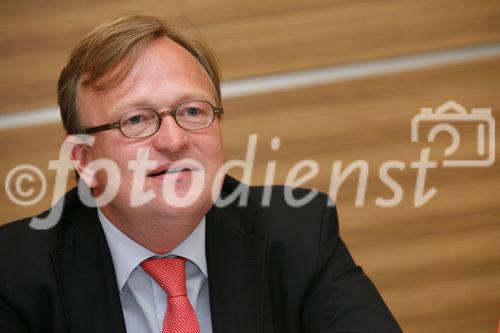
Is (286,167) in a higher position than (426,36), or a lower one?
lower

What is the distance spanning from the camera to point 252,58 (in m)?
2.68

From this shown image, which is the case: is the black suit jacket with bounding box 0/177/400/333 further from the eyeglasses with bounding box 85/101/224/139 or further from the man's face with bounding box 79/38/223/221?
the eyeglasses with bounding box 85/101/224/139

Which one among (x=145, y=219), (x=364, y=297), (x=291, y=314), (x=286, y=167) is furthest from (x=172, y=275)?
(x=286, y=167)

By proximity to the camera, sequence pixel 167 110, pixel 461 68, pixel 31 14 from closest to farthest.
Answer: pixel 167 110 → pixel 31 14 → pixel 461 68

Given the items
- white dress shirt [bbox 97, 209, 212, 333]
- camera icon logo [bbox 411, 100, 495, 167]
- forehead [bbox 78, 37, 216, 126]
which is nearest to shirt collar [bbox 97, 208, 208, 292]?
white dress shirt [bbox 97, 209, 212, 333]

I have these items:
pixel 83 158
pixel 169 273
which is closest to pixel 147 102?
pixel 83 158

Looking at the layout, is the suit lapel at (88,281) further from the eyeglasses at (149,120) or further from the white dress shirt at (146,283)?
the eyeglasses at (149,120)

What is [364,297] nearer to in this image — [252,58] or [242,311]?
[242,311]

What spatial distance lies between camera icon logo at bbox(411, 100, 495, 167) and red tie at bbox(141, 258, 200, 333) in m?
1.31

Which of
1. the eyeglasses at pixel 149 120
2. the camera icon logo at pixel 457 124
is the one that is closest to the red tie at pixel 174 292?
the eyeglasses at pixel 149 120

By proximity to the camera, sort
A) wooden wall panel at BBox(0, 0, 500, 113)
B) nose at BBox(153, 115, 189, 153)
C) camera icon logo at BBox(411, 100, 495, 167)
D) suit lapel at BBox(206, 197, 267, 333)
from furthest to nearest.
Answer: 1. camera icon logo at BBox(411, 100, 495, 167)
2. wooden wall panel at BBox(0, 0, 500, 113)
3. suit lapel at BBox(206, 197, 267, 333)
4. nose at BBox(153, 115, 189, 153)

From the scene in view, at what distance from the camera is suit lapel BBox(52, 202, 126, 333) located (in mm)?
1796

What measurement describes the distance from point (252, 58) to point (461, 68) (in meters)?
0.83

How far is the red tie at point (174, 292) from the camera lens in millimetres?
1784
